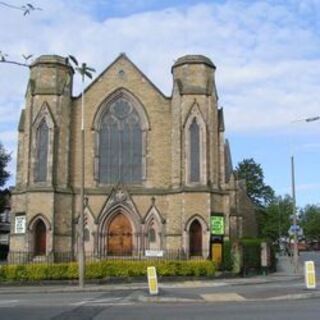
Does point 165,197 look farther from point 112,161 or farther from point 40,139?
point 40,139

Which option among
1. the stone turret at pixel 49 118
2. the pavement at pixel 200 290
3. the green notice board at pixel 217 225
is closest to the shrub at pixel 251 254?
the pavement at pixel 200 290

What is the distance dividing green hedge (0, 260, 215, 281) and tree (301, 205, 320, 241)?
394 feet

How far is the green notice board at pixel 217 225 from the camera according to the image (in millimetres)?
39906

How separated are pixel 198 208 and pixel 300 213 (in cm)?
12511

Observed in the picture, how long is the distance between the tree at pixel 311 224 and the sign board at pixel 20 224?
11559cm

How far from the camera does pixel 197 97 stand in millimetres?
41156

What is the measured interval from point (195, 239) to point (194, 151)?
5415 millimetres

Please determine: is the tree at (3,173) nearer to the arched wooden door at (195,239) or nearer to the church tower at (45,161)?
the church tower at (45,161)

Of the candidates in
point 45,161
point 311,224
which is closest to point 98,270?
point 45,161

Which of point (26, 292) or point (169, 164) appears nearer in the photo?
point (26, 292)

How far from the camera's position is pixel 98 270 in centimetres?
3103

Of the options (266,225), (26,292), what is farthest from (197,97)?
(266,225)

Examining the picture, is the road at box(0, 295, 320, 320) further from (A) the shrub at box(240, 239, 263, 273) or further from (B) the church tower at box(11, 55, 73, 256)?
(B) the church tower at box(11, 55, 73, 256)

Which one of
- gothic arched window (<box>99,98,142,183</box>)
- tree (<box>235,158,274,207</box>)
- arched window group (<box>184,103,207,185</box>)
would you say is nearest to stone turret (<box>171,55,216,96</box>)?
arched window group (<box>184,103,207,185</box>)
